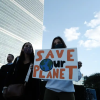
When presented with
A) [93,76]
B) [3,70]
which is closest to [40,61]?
[3,70]

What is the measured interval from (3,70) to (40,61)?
65.5 inches

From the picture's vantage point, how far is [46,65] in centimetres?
152

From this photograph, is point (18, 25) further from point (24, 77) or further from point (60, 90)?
point (60, 90)

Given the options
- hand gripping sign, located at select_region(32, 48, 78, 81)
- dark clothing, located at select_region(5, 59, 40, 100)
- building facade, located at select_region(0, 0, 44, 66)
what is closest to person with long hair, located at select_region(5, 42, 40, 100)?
dark clothing, located at select_region(5, 59, 40, 100)

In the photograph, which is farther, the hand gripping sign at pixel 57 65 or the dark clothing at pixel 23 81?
the dark clothing at pixel 23 81

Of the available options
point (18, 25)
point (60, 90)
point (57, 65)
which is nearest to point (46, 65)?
point (57, 65)

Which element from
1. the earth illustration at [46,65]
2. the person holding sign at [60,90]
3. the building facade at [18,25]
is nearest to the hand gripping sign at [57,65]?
the earth illustration at [46,65]

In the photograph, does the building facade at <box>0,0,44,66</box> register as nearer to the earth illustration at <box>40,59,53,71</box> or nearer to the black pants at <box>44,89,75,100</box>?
the earth illustration at <box>40,59,53,71</box>

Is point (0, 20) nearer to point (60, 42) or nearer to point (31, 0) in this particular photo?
point (31, 0)

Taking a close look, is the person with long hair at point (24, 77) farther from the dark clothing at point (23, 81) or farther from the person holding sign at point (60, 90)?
the person holding sign at point (60, 90)

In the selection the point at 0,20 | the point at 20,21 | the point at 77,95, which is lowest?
the point at 77,95

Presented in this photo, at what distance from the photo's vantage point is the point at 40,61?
1584mm

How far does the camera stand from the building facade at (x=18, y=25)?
174 ft

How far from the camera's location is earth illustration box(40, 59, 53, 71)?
1.50m
